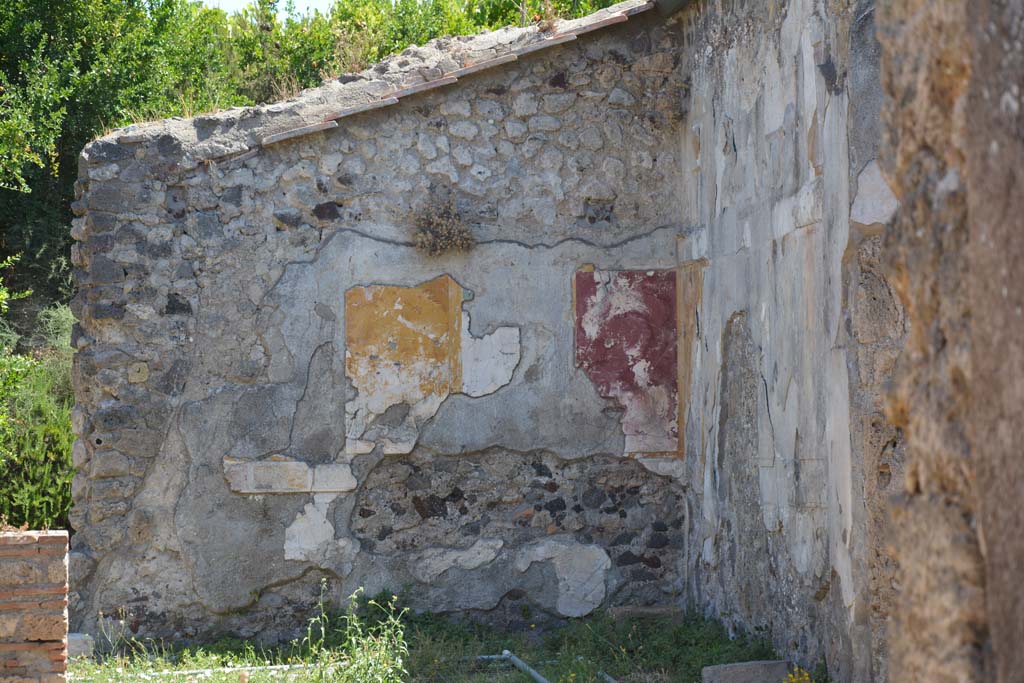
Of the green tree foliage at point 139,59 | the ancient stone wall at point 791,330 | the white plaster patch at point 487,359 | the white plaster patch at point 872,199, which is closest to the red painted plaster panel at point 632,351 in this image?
the ancient stone wall at point 791,330

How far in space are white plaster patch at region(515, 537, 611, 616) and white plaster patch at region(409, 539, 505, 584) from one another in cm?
19

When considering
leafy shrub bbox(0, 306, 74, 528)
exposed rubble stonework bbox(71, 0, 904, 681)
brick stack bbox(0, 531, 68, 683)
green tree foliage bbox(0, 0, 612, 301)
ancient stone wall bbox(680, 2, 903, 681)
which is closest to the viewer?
Result: ancient stone wall bbox(680, 2, 903, 681)

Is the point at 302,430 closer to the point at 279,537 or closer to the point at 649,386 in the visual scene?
the point at 279,537

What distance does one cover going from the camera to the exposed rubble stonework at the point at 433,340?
680 centimetres

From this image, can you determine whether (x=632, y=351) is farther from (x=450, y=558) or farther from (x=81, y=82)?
(x=81, y=82)

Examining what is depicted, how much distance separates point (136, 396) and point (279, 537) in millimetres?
1200

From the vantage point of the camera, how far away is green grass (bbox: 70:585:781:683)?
5.77 meters

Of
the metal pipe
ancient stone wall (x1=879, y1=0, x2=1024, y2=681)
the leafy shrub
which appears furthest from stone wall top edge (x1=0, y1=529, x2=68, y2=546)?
the leafy shrub

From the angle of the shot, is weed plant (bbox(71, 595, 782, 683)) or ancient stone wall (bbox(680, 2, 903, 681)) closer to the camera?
ancient stone wall (bbox(680, 2, 903, 681))

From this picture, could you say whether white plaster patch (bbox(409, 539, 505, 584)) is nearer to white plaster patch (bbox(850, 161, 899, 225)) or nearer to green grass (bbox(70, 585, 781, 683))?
green grass (bbox(70, 585, 781, 683))

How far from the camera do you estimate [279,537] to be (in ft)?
Answer: 22.6

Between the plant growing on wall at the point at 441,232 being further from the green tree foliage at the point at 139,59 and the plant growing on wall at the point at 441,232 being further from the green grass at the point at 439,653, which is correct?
the green tree foliage at the point at 139,59

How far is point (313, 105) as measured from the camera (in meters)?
7.04

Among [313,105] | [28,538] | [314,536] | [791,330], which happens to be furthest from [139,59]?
[791,330]
